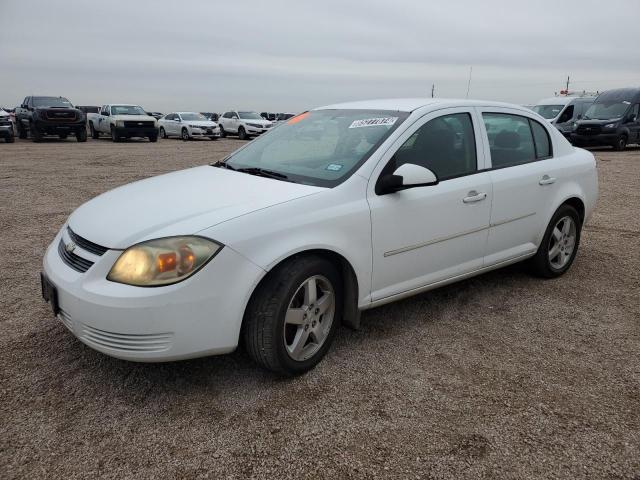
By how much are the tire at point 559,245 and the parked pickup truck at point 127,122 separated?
71.3 ft

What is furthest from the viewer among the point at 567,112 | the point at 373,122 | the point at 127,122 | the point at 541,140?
the point at 127,122

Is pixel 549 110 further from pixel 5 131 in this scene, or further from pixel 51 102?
pixel 5 131

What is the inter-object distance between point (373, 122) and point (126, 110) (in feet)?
75.6

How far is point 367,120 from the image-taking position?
3.65m

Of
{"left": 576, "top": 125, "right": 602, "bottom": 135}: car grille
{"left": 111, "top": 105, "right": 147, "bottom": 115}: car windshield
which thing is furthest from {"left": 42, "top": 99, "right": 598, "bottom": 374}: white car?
{"left": 111, "top": 105, "right": 147, "bottom": 115}: car windshield

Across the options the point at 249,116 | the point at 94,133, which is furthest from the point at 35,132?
the point at 249,116

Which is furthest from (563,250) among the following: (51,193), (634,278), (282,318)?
(51,193)

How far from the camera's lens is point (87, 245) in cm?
283

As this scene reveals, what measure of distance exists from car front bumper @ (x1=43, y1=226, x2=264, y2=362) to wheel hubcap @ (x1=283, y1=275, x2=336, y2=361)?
334 millimetres

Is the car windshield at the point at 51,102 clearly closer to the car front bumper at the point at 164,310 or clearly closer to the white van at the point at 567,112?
the white van at the point at 567,112

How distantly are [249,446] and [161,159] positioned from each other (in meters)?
14.1

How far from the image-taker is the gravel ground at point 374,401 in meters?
2.31

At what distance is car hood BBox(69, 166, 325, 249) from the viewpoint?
2680 mm

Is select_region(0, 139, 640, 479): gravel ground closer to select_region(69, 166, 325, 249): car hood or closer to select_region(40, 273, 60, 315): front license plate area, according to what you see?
select_region(40, 273, 60, 315): front license plate area
